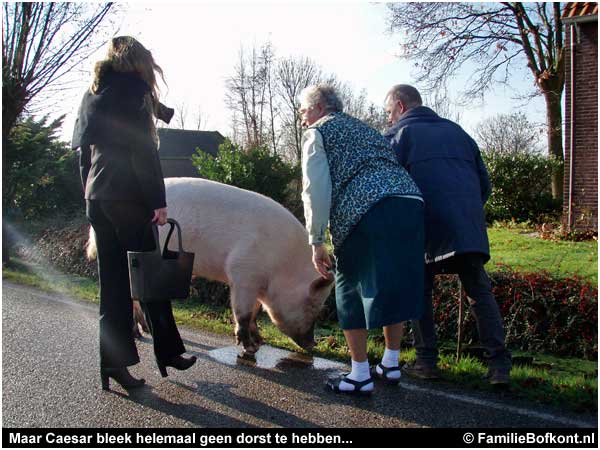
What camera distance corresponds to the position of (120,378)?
3844 millimetres

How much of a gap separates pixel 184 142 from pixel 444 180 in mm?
42915

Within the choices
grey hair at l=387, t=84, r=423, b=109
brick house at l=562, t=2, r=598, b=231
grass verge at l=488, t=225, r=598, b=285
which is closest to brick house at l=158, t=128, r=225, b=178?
brick house at l=562, t=2, r=598, b=231

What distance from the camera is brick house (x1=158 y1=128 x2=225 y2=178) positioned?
42938 millimetres

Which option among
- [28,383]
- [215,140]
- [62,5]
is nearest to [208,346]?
[28,383]

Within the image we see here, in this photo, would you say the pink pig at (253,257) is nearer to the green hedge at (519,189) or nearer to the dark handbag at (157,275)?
the dark handbag at (157,275)

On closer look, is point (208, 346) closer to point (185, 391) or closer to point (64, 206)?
point (185, 391)

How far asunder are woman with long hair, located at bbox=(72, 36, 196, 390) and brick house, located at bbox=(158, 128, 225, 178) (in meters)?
38.0

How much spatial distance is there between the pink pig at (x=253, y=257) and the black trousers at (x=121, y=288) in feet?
3.08

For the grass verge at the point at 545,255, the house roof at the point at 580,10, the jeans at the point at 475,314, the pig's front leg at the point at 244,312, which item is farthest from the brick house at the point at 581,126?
the pig's front leg at the point at 244,312

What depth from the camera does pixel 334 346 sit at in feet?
16.6

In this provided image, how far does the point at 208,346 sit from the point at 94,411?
1.67 meters

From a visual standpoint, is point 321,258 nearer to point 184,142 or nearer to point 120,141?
point 120,141

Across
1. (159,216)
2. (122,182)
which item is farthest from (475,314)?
(122,182)
